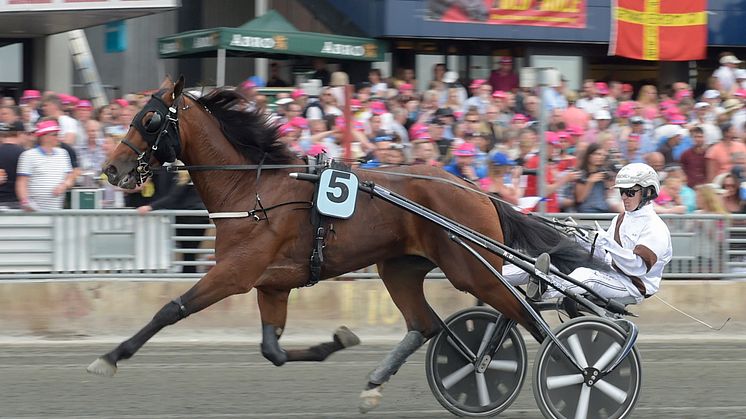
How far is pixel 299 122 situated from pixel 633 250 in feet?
19.6

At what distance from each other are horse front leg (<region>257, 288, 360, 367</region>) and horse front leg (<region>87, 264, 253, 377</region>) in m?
0.30

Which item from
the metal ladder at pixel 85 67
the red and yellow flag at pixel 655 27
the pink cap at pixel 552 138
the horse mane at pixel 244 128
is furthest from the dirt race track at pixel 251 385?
the red and yellow flag at pixel 655 27

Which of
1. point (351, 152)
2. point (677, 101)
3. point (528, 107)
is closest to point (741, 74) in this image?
point (677, 101)

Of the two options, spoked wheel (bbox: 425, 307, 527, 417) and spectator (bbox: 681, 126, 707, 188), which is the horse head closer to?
spoked wheel (bbox: 425, 307, 527, 417)

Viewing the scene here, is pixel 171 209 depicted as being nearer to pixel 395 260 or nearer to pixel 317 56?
pixel 395 260

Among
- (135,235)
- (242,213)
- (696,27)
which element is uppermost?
(696,27)

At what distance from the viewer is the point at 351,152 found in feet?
35.2

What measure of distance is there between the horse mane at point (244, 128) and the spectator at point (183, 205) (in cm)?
298

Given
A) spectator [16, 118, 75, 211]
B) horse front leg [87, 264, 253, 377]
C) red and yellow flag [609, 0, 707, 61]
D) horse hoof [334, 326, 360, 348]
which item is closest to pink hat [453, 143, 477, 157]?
spectator [16, 118, 75, 211]

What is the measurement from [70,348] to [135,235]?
1087mm

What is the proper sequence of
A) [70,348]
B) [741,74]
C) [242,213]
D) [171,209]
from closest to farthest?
[242,213] → [70,348] → [171,209] → [741,74]

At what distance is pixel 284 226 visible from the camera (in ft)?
22.4

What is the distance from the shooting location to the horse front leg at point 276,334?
6.82m

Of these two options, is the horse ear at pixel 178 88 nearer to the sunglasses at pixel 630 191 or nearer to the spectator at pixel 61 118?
the sunglasses at pixel 630 191
